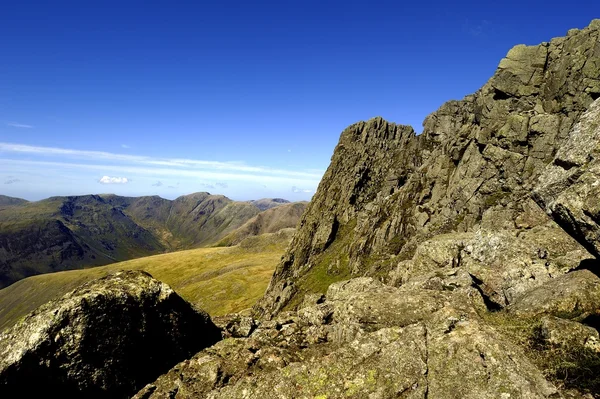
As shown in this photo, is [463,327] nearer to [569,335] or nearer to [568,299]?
[569,335]

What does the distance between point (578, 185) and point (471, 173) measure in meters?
90.5

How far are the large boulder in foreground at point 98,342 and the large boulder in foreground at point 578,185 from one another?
1899 centimetres

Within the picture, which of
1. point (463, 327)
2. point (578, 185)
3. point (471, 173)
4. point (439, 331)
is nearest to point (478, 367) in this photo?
point (463, 327)

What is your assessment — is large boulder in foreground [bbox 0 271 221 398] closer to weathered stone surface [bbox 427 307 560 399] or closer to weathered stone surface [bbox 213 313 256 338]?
weathered stone surface [bbox 213 313 256 338]

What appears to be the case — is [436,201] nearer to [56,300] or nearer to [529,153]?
[529,153]

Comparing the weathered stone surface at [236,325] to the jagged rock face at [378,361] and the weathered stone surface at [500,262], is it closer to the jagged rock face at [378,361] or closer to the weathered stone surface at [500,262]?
the jagged rock face at [378,361]

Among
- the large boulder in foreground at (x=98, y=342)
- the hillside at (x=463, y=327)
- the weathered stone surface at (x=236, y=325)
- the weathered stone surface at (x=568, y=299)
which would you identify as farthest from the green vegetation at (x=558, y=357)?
the large boulder in foreground at (x=98, y=342)

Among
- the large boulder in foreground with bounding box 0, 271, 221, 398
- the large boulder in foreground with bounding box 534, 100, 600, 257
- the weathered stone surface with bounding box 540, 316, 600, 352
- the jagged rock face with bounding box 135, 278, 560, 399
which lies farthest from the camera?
the large boulder in foreground with bounding box 534, 100, 600, 257

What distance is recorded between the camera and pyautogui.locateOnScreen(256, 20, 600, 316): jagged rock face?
7625 centimetres

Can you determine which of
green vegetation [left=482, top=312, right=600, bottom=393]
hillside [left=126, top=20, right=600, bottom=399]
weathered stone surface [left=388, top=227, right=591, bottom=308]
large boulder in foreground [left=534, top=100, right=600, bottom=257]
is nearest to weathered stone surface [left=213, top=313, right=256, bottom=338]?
hillside [left=126, top=20, right=600, bottom=399]

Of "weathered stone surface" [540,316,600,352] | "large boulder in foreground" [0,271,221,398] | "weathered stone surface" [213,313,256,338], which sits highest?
"weathered stone surface" [540,316,600,352]

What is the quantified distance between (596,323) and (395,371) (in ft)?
33.3

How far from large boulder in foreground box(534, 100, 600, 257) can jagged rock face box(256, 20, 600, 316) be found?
20.1 metres

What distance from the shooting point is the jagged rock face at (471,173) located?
76250 millimetres
